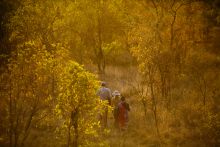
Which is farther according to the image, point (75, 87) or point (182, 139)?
point (182, 139)

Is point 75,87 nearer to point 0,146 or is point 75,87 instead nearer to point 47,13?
point 0,146

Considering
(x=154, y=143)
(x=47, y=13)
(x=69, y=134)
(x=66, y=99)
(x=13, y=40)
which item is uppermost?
(x=47, y=13)

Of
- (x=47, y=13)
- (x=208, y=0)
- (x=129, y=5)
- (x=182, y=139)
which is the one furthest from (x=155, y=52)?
(x=208, y=0)

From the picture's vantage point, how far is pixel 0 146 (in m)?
14.7

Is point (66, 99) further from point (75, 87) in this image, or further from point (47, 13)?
point (47, 13)

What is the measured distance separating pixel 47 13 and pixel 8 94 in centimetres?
862

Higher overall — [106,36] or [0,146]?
[106,36]

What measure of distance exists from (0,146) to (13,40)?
7.15m

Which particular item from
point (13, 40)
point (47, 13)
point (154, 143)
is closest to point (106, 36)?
point (47, 13)

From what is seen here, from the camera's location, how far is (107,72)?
88.2ft

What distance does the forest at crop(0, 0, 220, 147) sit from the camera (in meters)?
13.6

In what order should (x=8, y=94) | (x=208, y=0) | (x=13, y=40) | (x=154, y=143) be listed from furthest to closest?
(x=208, y=0)
(x=13, y=40)
(x=154, y=143)
(x=8, y=94)

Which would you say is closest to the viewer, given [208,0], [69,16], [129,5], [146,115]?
[146,115]

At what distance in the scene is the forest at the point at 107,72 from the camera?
44.7 ft
